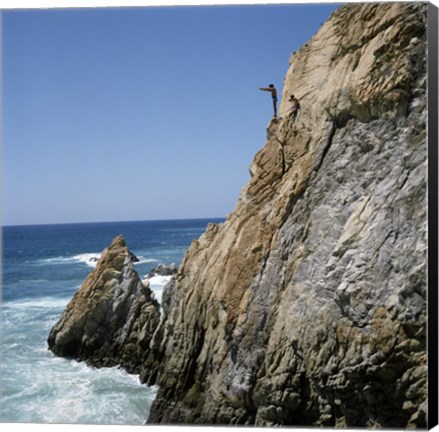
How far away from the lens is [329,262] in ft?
30.3

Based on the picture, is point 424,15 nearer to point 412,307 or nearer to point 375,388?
point 412,307

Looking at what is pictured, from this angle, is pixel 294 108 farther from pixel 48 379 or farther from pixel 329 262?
pixel 48 379

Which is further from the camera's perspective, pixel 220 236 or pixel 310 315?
pixel 220 236

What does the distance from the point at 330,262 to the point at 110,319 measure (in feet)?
31.3

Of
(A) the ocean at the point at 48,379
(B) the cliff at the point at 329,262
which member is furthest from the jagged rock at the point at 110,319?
(B) the cliff at the point at 329,262

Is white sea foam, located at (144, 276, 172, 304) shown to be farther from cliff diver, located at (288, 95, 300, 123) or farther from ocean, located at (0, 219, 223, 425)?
cliff diver, located at (288, 95, 300, 123)

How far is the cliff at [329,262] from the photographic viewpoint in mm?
8266

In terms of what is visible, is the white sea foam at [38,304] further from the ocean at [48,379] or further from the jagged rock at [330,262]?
the jagged rock at [330,262]

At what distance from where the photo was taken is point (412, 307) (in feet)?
26.2

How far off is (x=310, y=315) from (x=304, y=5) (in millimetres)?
5098

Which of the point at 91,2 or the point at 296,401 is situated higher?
the point at 91,2

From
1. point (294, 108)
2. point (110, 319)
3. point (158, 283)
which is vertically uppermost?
point (294, 108)

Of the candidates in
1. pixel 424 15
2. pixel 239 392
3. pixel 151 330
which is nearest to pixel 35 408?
pixel 239 392

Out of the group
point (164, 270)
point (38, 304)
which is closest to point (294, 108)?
point (38, 304)
